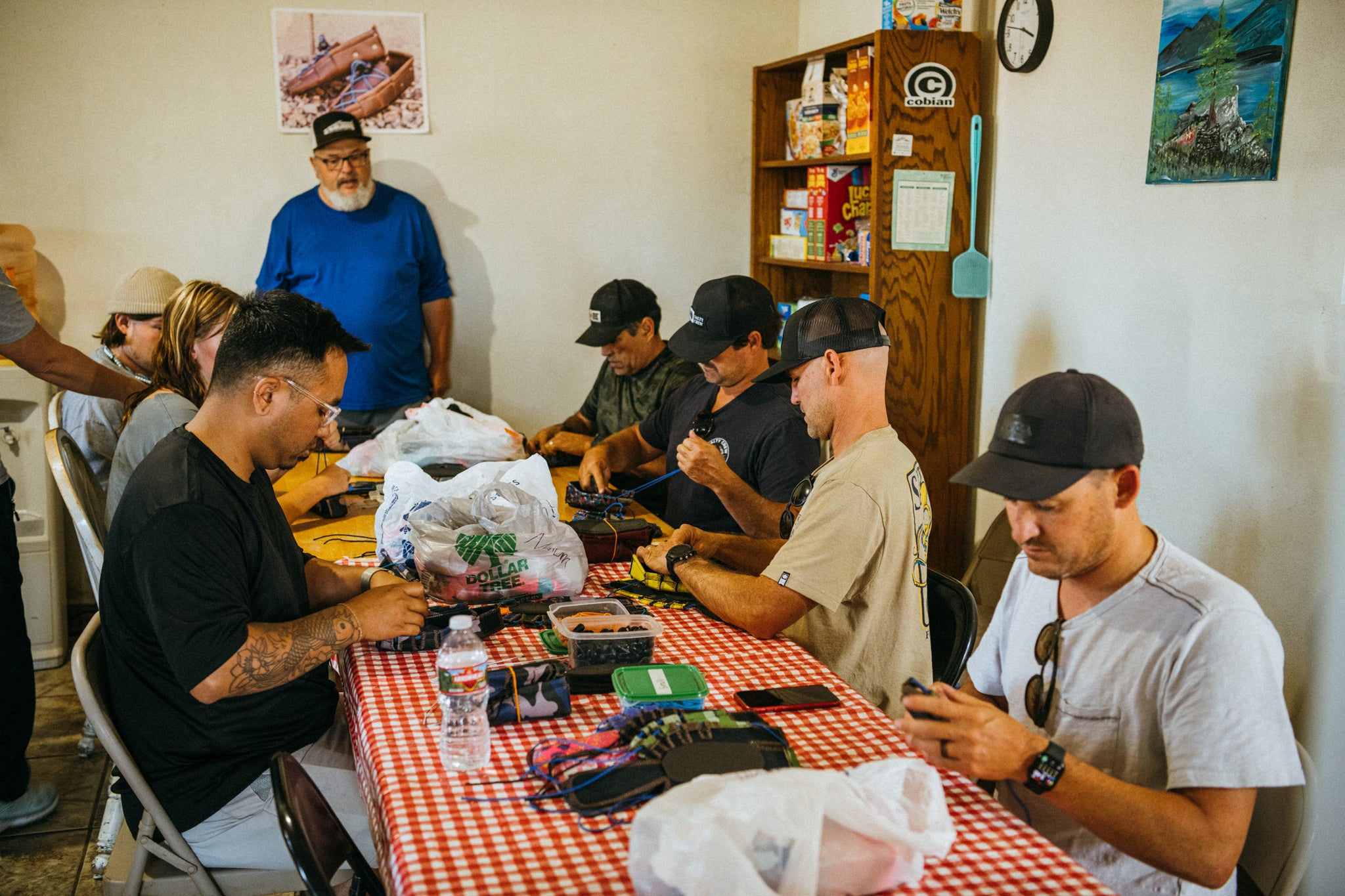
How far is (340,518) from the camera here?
3.01 metres

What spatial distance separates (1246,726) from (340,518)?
2.34 metres

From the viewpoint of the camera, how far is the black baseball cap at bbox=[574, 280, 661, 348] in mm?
3779

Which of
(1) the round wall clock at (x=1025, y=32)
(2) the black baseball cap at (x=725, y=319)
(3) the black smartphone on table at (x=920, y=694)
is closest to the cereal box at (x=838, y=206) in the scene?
(1) the round wall clock at (x=1025, y=32)

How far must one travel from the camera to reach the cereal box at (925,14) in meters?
3.59

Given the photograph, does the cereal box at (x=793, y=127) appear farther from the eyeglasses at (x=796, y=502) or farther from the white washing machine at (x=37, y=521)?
the white washing machine at (x=37, y=521)

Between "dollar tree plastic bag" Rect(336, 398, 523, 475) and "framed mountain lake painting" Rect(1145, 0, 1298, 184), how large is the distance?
2.08 meters

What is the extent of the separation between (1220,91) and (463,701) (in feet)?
7.17

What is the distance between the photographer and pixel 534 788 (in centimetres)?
147

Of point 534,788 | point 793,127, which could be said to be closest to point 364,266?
point 793,127

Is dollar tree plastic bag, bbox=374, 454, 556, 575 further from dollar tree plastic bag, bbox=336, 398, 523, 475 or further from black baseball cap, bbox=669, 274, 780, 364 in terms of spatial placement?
dollar tree plastic bag, bbox=336, 398, 523, 475

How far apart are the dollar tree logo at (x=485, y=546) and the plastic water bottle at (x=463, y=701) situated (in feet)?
1.78

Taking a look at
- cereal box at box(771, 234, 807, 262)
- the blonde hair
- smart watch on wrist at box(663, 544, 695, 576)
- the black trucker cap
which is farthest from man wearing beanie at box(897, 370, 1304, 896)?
cereal box at box(771, 234, 807, 262)

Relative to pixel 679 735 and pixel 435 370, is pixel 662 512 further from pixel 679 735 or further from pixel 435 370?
pixel 679 735

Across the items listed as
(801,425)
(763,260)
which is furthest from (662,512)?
(763,260)
